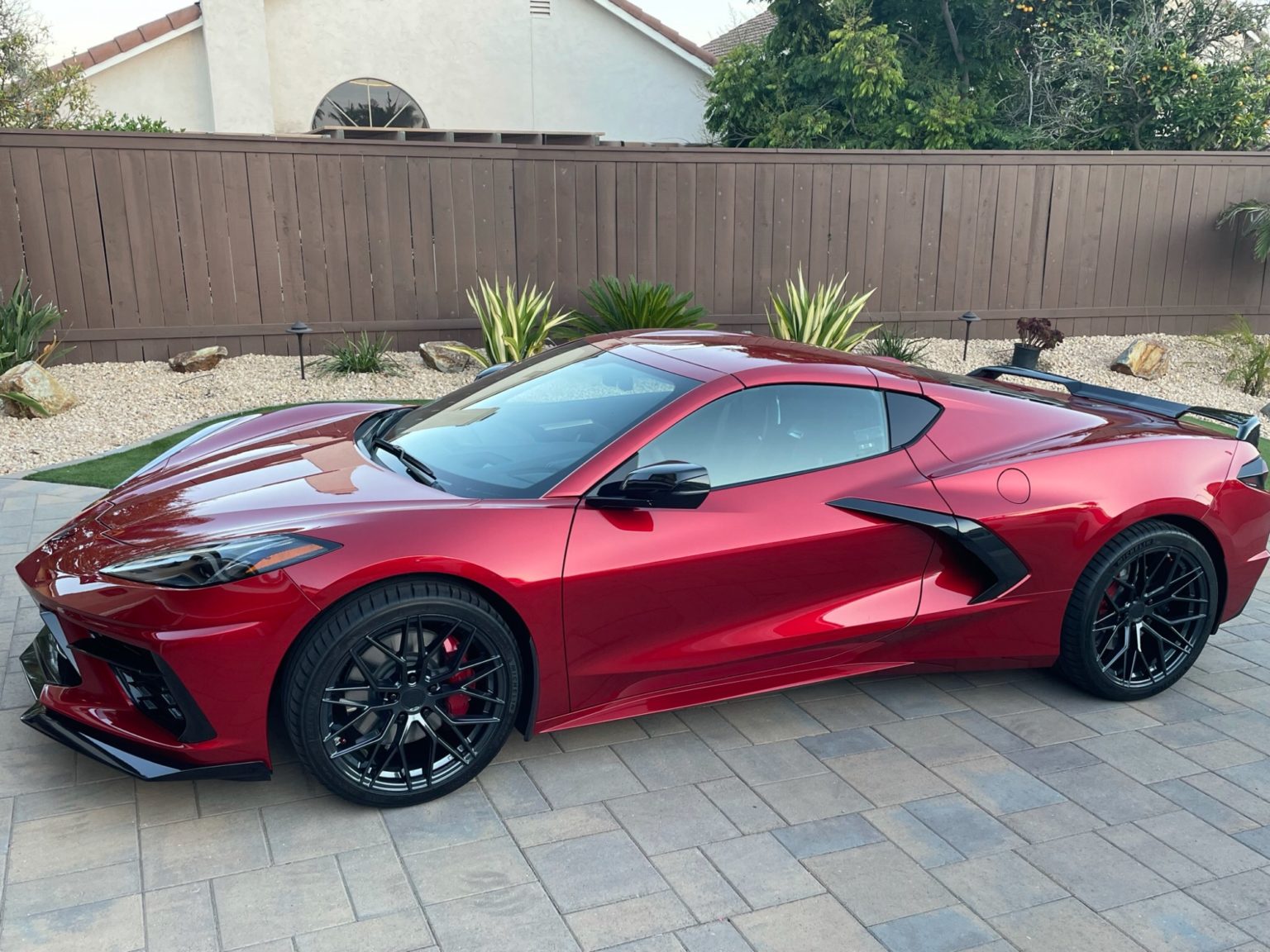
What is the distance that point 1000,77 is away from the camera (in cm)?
1759

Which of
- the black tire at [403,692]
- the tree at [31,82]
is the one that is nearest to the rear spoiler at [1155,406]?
the black tire at [403,692]

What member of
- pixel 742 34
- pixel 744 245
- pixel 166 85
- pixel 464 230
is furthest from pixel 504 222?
pixel 742 34

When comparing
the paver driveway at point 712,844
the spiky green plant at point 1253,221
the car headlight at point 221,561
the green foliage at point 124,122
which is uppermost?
the green foliage at point 124,122

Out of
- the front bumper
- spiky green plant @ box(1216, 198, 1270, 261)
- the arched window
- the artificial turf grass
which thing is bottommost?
the artificial turf grass

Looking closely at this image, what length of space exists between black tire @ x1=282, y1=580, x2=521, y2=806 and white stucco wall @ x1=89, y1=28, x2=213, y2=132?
55.5 ft

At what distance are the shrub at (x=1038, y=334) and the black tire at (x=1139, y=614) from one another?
25.5ft

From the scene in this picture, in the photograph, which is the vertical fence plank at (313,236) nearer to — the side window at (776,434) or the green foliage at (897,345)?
the green foliage at (897,345)

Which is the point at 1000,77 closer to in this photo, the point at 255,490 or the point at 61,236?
the point at 61,236

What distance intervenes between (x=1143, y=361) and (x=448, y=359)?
24.2 feet

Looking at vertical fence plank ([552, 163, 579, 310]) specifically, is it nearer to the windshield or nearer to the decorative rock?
the decorative rock

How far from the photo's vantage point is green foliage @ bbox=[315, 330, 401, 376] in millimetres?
9938

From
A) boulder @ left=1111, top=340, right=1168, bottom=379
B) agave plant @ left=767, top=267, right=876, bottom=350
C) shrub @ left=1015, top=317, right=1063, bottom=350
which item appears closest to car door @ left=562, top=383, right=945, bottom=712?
agave plant @ left=767, top=267, right=876, bottom=350

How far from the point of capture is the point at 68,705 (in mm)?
3279

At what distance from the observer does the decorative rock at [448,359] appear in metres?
10.3
